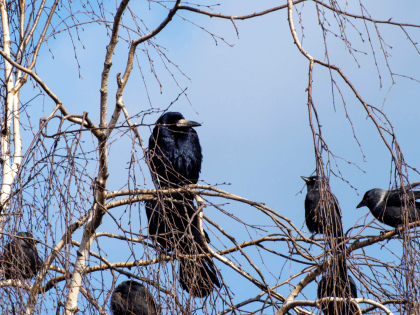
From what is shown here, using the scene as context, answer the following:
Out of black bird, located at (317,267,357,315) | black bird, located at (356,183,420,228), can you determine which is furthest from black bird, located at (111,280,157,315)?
black bird, located at (356,183,420,228)

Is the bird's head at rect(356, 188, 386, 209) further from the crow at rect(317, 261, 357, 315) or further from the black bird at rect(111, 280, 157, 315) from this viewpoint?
the black bird at rect(111, 280, 157, 315)

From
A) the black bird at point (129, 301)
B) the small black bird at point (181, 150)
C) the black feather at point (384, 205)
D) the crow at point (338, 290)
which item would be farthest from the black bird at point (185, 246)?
the black feather at point (384, 205)

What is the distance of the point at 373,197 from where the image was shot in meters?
5.55

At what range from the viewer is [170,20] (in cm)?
359

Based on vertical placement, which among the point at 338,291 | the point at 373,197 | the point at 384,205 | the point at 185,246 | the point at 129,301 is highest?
the point at 373,197

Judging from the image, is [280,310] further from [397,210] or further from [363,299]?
[397,210]

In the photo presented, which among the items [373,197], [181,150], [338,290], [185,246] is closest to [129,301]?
[181,150]

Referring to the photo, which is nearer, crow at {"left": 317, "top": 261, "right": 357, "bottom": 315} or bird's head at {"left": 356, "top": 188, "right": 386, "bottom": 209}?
crow at {"left": 317, "top": 261, "right": 357, "bottom": 315}

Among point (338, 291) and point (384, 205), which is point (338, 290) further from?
point (384, 205)

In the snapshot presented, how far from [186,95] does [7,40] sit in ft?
8.08

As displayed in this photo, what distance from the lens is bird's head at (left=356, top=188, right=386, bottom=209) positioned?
5.51 m

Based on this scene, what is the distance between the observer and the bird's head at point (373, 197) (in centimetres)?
551

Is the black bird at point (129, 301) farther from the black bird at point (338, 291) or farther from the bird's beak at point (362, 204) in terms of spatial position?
the bird's beak at point (362, 204)

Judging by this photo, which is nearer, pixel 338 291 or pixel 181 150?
pixel 338 291
